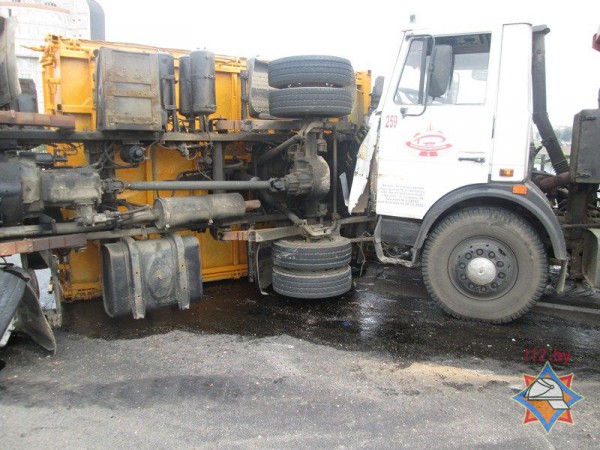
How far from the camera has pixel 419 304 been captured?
18.6ft

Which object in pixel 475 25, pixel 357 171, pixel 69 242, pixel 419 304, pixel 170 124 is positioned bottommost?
pixel 419 304

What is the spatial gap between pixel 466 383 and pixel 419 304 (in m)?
1.90

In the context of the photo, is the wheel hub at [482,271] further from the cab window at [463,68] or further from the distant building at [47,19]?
the distant building at [47,19]

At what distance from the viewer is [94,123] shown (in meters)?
5.08

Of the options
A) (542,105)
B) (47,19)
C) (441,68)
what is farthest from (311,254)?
(47,19)

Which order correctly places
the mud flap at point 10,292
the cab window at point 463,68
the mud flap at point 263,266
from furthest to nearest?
1. the mud flap at point 263,266
2. the cab window at point 463,68
3. the mud flap at point 10,292

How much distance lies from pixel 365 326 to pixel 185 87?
2.93m

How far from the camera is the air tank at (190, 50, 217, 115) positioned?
Answer: 5004mm

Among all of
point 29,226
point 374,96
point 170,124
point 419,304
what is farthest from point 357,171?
point 29,226

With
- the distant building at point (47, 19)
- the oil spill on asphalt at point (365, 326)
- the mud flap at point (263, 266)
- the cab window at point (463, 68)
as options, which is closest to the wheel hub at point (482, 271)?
the oil spill on asphalt at point (365, 326)

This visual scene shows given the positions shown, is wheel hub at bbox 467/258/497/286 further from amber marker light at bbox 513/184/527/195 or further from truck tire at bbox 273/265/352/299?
truck tire at bbox 273/265/352/299

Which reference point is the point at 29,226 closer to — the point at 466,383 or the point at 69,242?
the point at 69,242

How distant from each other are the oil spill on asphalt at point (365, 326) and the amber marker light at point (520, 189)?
51.0 inches

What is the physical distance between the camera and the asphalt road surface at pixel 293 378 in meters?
3.11
